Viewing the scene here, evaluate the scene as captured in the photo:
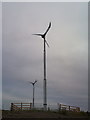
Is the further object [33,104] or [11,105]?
[33,104]

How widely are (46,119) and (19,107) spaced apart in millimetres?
16902

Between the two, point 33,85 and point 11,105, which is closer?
point 11,105

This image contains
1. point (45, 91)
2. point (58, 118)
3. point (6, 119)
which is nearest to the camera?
point (6, 119)

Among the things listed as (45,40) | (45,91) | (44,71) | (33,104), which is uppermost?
(45,40)

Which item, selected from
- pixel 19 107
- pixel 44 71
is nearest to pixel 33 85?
pixel 19 107

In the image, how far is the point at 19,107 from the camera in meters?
35.8

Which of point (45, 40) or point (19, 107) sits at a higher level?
point (45, 40)

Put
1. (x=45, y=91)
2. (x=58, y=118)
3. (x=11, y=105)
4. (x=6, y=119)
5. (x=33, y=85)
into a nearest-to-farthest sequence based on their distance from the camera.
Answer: (x=6, y=119) < (x=58, y=118) < (x=45, y=91) < (x=11, y=105) < (x=33, y=85)

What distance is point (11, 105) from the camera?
34750mm

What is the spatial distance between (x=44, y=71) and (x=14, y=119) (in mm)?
13290

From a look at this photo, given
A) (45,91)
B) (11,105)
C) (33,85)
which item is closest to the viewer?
(45,91)

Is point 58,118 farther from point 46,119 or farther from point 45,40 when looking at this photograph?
point 45,40

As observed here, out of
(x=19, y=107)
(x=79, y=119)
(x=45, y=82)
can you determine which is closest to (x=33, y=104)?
(x=19, y=107)

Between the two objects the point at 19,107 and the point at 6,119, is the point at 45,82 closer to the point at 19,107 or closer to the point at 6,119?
the point at 19,107
